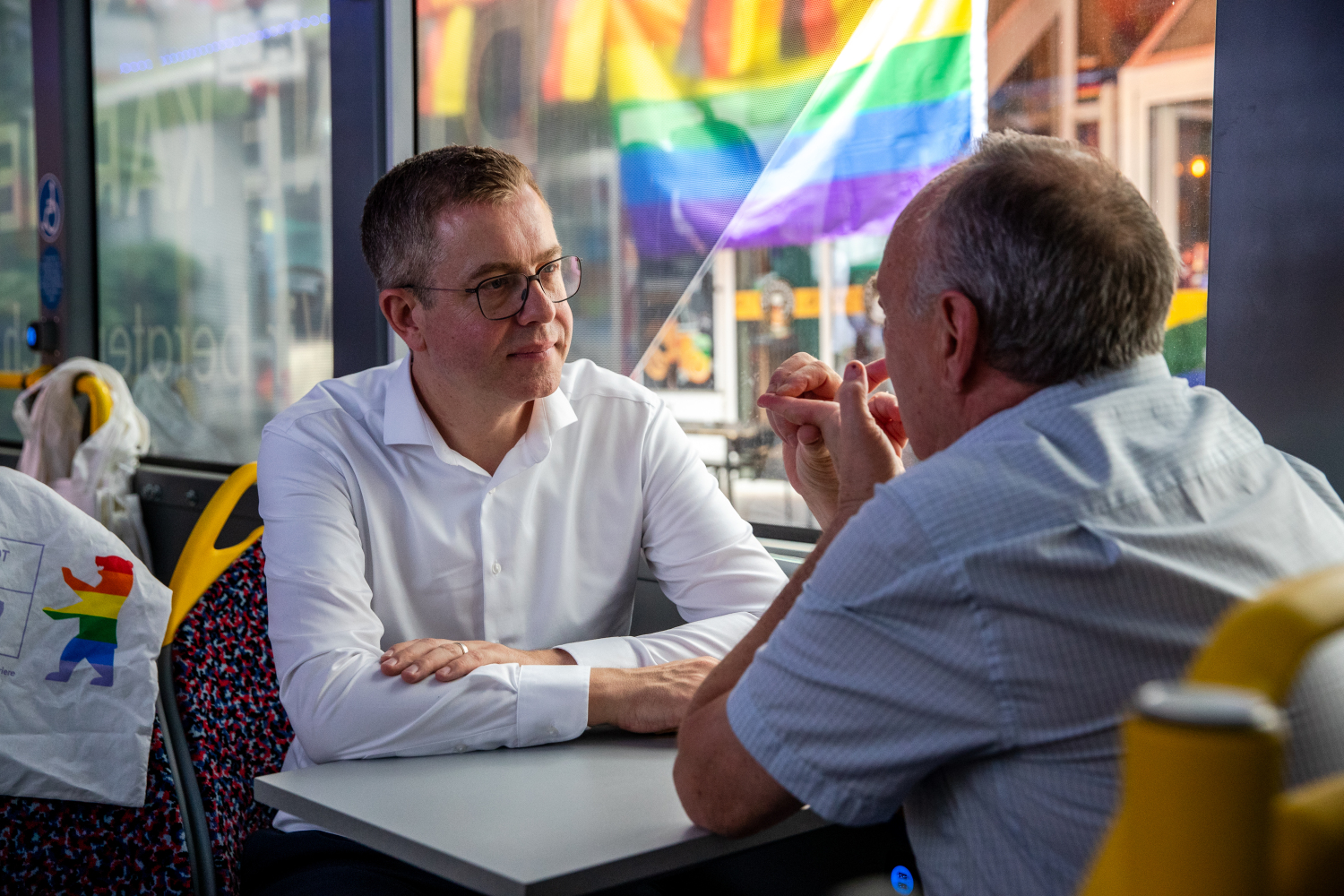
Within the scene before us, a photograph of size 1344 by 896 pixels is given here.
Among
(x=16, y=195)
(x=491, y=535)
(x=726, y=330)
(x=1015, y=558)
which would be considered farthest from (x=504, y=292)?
(x=16, y=195)

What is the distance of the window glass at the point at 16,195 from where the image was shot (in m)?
5.01

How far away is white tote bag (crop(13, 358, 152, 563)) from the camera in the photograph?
375cm

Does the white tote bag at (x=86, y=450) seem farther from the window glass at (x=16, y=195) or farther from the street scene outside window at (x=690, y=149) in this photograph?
the window glass at (x=16, y=195)

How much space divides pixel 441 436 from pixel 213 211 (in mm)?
2861

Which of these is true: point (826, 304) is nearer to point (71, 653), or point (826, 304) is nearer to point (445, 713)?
point (445, 713)

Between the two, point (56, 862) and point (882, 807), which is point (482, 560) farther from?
point (882, 807)

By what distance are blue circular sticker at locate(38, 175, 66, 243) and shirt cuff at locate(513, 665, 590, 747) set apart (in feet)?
13.3

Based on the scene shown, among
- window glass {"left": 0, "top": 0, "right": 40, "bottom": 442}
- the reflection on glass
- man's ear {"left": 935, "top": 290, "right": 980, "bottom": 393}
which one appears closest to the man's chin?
man's ear {"left": 935, "top": 290, "right": 980, "bottom": 393}

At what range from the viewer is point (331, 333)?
3504mm

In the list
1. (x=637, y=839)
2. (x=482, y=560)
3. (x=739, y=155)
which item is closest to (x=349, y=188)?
(x=739, y=155)

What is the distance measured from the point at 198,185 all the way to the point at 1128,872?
4.39m

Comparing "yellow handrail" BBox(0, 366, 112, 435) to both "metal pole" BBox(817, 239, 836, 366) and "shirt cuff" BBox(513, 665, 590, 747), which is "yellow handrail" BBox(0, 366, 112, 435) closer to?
"metal pole" BBox(817, 239, 836, 366)

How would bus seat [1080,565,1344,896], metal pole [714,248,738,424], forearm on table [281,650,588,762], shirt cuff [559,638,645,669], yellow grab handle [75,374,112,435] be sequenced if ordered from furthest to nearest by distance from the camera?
yellow grab handle [75,374,112,435], metal pole [714,248,738,424], shirt cuff [559,638,645,669], forearm on table [281,650,588,762], bus seat [1080,565,1344,896]

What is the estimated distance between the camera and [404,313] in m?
1.88
